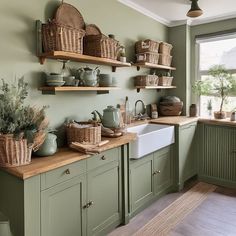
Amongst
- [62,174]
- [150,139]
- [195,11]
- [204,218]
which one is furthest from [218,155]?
[62,174]

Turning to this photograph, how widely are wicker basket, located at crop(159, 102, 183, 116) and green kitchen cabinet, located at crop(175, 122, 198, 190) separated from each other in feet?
1.15

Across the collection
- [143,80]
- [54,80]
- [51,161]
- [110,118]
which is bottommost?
[51,161]

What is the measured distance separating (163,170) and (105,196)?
1.10 metres

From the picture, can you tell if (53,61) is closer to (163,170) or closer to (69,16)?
(69,16)

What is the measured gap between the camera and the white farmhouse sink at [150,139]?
2.47 metres

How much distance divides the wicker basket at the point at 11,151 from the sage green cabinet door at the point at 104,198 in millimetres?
570

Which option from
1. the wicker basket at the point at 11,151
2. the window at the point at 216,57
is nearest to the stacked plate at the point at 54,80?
the wicker basket at the point at 11,151

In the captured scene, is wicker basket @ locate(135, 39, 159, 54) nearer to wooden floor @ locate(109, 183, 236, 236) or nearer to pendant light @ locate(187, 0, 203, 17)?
pendant light @ locate(187, 0, 203, 17)

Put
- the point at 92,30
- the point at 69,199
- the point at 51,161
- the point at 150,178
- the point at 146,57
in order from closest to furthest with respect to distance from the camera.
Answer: the point at 51,161 → the point at 69,199 → the point at 92,30 → the point at 150,178 → the point at 146,57

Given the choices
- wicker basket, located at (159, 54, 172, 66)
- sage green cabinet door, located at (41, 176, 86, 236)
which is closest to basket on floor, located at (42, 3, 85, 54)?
sage green cabinet door, located at (41, 176, 86, 236)

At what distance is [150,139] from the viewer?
2.65m

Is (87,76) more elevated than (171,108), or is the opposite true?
(87,76)

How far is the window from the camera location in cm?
366

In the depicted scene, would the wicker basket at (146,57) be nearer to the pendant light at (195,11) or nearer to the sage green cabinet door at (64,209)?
the pendant light at (195,11)
